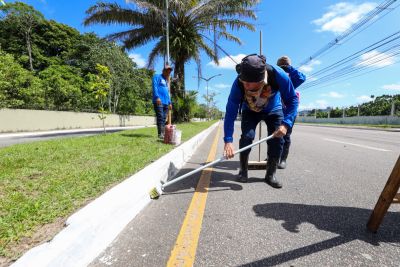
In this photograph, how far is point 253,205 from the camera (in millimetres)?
2926

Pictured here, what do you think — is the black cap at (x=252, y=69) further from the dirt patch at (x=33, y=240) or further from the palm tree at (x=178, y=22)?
the palm tree at (x=178, y=22)

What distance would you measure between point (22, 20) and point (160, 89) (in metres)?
35.8

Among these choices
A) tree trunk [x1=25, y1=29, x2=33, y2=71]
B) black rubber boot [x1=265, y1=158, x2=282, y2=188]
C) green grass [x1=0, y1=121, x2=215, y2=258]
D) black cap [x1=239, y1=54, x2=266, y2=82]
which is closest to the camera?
green grass [x1=0, y1=121, x2=215, y2=258]

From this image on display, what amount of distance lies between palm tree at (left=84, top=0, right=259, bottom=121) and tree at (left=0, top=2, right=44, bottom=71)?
2143 cm

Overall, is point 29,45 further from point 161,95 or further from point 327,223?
point 327,223

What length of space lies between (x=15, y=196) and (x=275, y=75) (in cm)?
292

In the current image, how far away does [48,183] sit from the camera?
2986 mm

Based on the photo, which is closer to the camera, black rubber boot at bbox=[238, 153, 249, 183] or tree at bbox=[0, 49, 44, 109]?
black rubber boot at bbox=[238, 153, 249, 183]

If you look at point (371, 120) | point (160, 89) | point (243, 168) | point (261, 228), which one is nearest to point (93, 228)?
point (261, 228)

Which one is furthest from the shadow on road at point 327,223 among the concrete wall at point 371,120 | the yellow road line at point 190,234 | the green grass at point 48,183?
the concrete wall at point 371,120

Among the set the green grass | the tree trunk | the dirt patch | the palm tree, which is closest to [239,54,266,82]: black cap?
the green grass

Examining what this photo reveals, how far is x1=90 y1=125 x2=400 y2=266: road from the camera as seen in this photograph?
1.88 meters

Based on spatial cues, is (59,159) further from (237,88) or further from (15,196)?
(237,88)

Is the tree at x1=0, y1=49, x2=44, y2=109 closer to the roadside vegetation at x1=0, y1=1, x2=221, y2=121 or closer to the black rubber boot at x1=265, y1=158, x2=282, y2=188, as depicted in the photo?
the roadside vegetation at x1=0, y1=1, x2=221, y2=121
